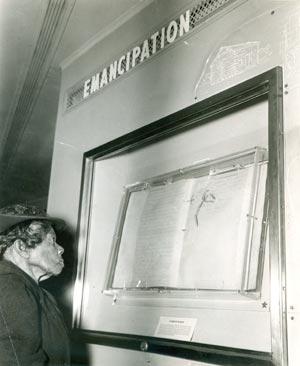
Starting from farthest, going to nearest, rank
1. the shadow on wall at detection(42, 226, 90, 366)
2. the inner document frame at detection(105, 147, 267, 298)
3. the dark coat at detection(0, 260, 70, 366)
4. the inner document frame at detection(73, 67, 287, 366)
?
1. the shadow on wall at detection(42, 226, 90, 366)
2. the dark coat at detection(0, 260, 70, 366)
3. the inner document frame at detection(105, 147, 267, 298)
4. the inner document frame at detection(73, 67, 287, 366)

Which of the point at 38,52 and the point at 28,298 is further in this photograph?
the point at 38,52

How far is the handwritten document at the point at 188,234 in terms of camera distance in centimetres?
149

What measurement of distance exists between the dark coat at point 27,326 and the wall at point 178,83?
26 cm

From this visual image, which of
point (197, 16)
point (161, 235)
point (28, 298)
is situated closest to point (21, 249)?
point (28, 298)

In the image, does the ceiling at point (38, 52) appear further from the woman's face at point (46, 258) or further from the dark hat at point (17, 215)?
the woman's face at point (46, 258)

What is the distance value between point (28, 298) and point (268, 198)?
3.31 feet

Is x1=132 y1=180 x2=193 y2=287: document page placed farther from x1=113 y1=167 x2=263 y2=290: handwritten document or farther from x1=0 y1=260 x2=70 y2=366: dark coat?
x1=0 y1=260 x2=70 y2=366: dark coat

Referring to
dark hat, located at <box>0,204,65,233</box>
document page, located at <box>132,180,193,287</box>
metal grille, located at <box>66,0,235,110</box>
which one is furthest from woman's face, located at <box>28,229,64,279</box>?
metal grille, located at <box>66,0,235,110</box>

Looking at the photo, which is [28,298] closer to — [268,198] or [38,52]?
[268,198]

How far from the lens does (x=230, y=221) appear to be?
4.97 feet

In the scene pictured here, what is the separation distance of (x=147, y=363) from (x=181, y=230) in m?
0.54

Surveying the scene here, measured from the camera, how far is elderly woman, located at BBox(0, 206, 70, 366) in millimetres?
1615

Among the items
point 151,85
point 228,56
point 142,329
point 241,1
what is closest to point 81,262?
point 142,329

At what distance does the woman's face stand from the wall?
30 cm
